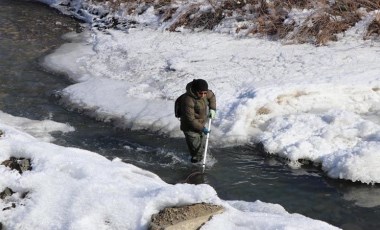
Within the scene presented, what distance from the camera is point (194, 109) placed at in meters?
9.09

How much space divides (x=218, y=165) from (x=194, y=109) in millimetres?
1293

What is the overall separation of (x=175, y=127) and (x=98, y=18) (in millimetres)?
12673

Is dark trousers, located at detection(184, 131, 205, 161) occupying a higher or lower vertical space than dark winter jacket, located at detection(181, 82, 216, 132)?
lower

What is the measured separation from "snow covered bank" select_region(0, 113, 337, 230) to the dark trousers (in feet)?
9.24

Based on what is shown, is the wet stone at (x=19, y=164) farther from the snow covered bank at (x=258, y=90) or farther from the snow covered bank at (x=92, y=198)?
the snow covered bank at (x=258, y=90)

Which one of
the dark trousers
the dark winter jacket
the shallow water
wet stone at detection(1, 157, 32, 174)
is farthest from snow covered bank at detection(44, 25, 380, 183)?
wet stone at detection(1, 157, 32, 174)

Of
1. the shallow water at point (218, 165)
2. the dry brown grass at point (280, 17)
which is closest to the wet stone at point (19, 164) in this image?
the shallow water at point (218, 165)

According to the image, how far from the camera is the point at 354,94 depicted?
11391 millimetres

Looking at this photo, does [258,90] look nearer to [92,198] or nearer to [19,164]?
[19,164]

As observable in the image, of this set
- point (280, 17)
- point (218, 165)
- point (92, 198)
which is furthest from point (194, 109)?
point (280, 17)

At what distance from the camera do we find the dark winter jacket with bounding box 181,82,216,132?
895cm

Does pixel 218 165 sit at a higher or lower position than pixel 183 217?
lower

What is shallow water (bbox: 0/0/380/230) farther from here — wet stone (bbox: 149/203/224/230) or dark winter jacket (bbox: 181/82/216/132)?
wet stone (bbox: 149/203/224/230)

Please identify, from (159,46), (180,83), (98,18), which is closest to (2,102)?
(180,83)
